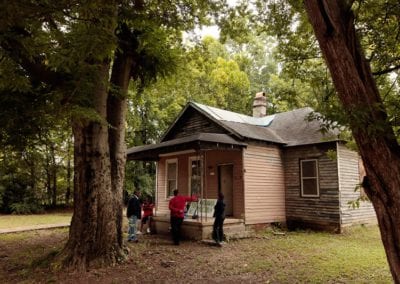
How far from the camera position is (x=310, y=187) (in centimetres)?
1475

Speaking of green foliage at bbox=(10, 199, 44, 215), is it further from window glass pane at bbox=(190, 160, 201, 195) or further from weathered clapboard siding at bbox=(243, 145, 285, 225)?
weathered clapboard siding at bbox=(243, 145, 285, 225)

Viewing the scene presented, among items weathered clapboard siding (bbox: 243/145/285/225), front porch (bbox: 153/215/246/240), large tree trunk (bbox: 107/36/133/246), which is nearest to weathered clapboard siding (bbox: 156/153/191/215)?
front porch (bbox: 153/215/246/240)

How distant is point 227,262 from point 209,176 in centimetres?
731

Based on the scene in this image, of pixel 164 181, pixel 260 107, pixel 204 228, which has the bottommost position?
pixel 204 228

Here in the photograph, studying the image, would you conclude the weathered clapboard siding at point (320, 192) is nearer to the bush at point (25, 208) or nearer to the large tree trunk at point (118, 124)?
the large tree trunk at point (118, 124)

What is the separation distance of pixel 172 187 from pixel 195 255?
27.4ft

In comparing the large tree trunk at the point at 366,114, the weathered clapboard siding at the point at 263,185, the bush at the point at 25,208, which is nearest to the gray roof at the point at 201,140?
the weathered clapboard siding at the point at 263,185

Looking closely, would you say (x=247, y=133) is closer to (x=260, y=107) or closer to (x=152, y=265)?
(x=260, y=107)

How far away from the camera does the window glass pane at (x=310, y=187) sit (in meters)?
14.6

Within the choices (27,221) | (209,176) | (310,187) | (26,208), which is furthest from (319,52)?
(26,208)

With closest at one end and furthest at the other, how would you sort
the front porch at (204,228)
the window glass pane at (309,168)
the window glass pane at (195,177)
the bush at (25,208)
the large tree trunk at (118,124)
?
the large tree trunk at (118,124) → the front porch at (204,228) → the window glass pane at (309,168) → the window glass pane at (195,177) → the bush at (25,208)

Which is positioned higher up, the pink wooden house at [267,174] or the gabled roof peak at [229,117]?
the gabled roof peak at [229,117]

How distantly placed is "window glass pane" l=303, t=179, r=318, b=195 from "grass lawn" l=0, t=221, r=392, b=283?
2.58 m

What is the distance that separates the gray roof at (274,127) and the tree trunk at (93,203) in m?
6.57
